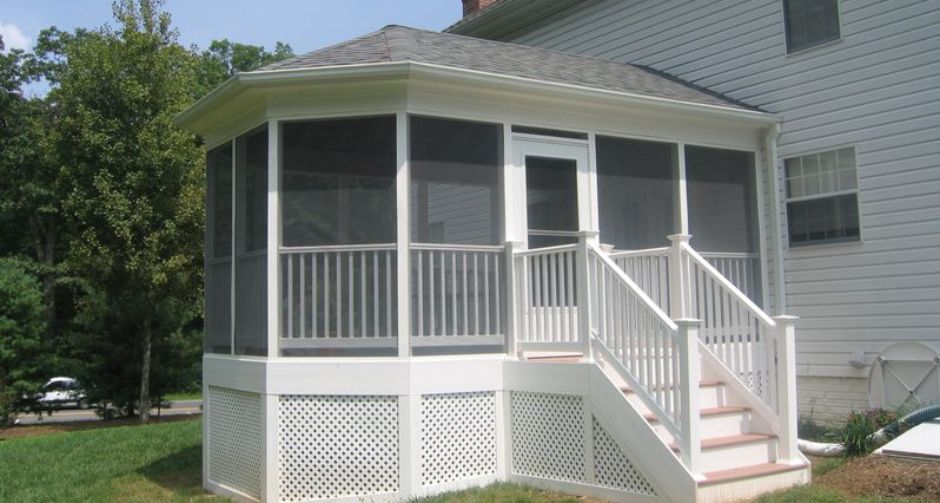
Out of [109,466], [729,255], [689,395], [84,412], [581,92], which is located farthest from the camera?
[84,412]

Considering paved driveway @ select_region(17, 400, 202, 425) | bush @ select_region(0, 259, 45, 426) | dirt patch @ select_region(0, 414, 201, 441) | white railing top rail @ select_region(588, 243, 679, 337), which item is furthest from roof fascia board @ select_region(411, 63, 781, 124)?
paved driveway @ select_region(17, 400, 202, 425)

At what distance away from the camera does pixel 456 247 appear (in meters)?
7.94

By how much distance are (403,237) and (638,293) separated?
2181 mm

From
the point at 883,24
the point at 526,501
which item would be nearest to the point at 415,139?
the point at 526,501

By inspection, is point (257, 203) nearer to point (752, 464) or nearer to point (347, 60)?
point (347, 60)

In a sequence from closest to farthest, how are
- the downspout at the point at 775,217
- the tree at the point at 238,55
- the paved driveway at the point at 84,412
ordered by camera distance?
the downspout at the point at 775,217
the paved driveway at the point at 84,412
the tree at the point at 238,55

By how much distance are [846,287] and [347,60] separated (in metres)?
6.27

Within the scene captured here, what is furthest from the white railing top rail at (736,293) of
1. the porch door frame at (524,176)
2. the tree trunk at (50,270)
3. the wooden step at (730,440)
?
the tree trunk at (50,270)

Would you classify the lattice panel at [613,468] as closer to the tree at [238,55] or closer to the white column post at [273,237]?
the white column post at [273,237]

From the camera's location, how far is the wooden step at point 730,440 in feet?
22.3

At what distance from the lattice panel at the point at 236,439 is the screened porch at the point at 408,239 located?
489 mm

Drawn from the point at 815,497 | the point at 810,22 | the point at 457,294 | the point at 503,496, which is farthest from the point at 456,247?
the point at 810,22

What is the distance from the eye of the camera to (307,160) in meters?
8.15

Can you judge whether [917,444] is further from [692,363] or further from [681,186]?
[681,186]
